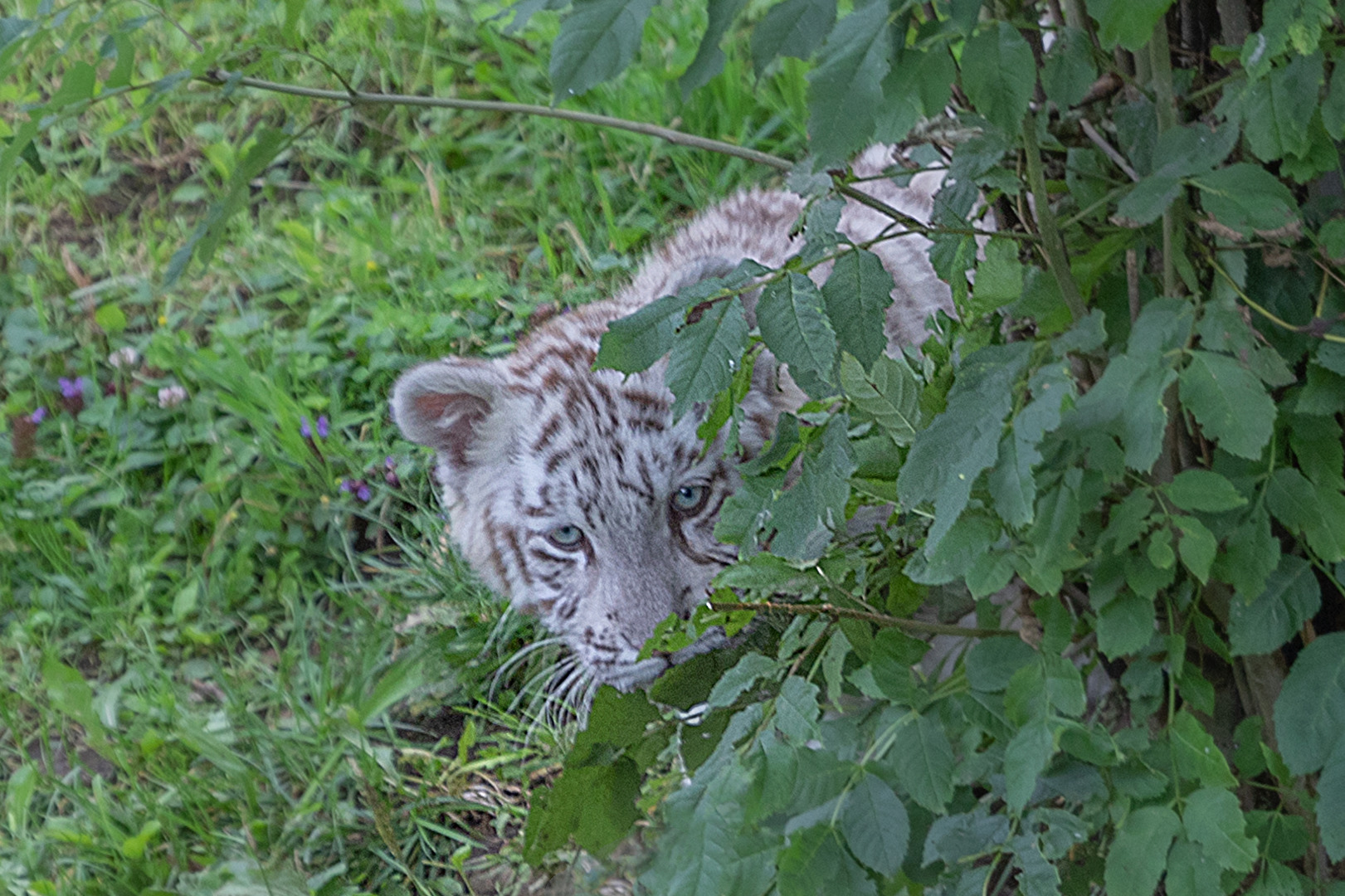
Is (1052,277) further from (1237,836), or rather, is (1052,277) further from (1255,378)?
(1237,836)

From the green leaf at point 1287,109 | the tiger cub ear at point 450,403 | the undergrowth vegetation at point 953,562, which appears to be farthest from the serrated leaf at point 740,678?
the tiger cub ear at point 450,403

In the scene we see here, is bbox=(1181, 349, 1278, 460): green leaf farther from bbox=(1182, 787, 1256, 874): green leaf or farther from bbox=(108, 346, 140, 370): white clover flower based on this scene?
bbox=(108, 346, 140, 370): white clover flower

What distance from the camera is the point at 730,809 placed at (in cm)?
139

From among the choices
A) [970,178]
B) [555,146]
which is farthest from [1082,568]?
[555,146]

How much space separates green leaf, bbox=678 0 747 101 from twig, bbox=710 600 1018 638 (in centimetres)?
67

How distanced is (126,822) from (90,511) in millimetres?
1432

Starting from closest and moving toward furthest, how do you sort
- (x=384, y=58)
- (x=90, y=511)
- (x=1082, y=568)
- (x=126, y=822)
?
(x=1082, y=568) → (x=126, y=822) → (x=90, y=511) → (x=384, y=58)

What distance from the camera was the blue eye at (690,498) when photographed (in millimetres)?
2709

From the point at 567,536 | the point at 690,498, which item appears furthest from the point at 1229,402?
the point at 567,536

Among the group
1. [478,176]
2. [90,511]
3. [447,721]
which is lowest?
[447,721]

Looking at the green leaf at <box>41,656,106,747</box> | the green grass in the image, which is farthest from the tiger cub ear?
the green leaf at <box>41,656,106,747</box>

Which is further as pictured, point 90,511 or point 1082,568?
point 90,511

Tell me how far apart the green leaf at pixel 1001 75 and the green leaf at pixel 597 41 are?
0.95ft

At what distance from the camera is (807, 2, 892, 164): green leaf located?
1.03 metres
